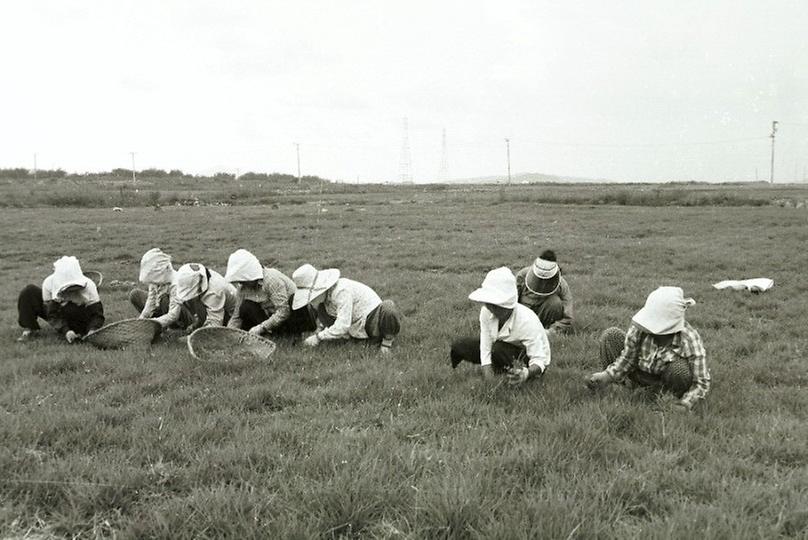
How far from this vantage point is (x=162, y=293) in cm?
852

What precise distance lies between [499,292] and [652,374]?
1.71m

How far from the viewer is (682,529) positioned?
3232 millimetres

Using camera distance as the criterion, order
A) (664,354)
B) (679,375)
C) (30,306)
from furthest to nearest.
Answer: (30,306) < (664,354) < (679,375)

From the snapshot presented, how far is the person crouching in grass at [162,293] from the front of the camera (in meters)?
8.05

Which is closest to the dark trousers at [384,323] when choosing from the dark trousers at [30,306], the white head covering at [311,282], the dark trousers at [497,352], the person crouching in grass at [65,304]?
the white head covering at [311,282]

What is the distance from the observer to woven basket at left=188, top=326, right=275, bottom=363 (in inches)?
275

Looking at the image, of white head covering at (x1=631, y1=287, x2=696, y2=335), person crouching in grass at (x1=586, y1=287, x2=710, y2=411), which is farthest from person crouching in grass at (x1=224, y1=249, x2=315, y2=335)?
white head covering at (x1=631, y1=287, x2=696, y2=335)

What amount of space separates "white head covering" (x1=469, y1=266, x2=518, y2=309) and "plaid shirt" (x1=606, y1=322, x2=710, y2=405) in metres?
1.20

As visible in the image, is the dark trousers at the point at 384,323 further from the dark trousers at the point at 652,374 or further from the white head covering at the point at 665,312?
the white head covering at the point at 665,312

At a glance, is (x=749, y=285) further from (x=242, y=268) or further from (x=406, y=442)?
(x=242, y=268)

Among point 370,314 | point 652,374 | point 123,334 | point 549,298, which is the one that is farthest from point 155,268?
point 652,374

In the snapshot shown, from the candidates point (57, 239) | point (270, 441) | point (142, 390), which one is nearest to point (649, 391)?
point (270, 441)

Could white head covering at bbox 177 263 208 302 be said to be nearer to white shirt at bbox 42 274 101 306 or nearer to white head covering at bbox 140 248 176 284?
white head covering at bbox 140 248 176 284

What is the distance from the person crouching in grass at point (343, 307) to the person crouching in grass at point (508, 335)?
1.70m
